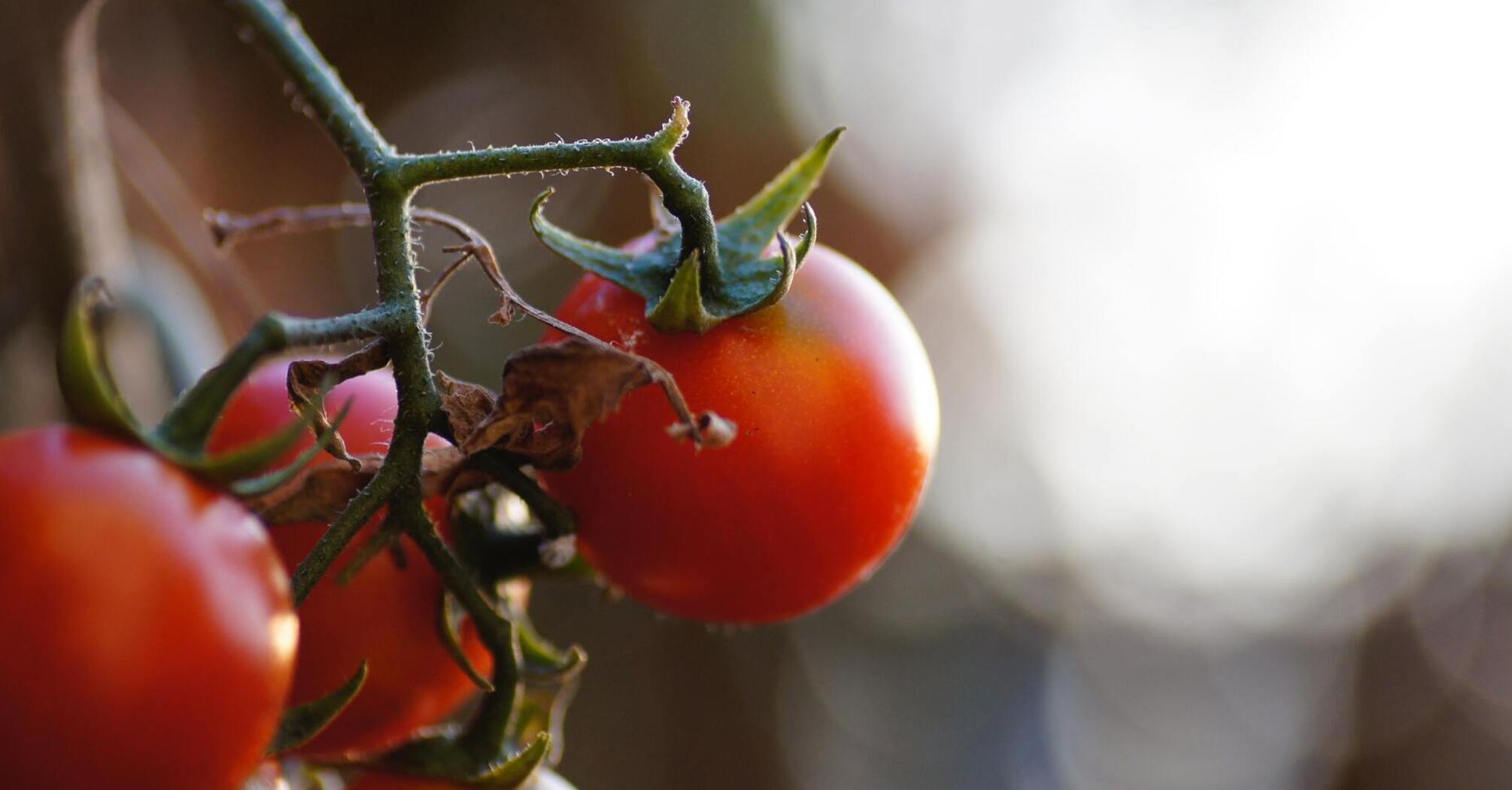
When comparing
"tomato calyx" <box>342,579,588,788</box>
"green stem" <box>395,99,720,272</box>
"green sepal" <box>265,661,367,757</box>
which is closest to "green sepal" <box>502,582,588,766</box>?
"tomato calyx" <box>342,579,588,788</box>

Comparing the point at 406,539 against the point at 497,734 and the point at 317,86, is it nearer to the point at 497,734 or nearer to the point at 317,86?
the point at 497,734

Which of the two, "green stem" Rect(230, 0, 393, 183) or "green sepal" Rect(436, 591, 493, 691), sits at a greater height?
"green stem" Rect(230, 0, 393, 183)

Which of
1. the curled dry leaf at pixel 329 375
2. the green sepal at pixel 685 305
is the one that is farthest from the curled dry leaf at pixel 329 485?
the green sepal at pixel 685 305

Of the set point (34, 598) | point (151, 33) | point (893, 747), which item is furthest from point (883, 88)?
point (34, 598)

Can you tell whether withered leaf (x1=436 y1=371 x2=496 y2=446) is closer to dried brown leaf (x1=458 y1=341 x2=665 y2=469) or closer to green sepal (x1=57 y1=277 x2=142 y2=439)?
dried brown leaf (x1=458 y1=341 x2=665 y2=469)

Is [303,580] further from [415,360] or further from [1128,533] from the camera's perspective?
[1128,533]

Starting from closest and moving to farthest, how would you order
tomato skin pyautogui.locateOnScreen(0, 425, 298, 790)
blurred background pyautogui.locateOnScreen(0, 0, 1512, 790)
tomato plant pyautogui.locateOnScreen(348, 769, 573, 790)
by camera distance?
Result: tomato skin pyautogui.locateOnScreen(0, 425, 298, 790) < tomato plant pyautogui.locateOnScreen(348, 769, 573, 790) < blurred background pyautogui.locateOnScreen(0, 0, 1512, 790)
